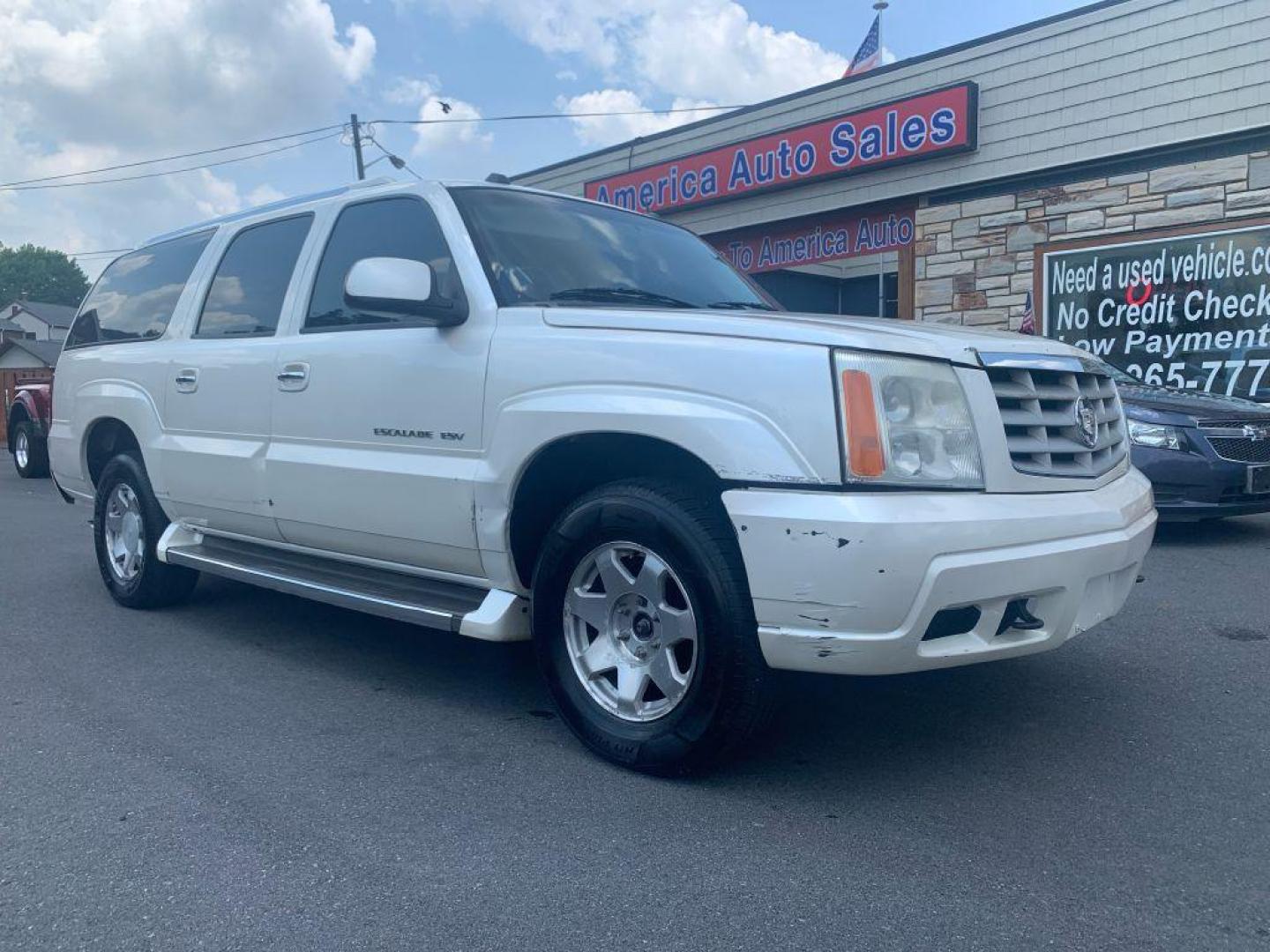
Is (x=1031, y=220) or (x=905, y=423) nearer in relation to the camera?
(x=905, y=423)

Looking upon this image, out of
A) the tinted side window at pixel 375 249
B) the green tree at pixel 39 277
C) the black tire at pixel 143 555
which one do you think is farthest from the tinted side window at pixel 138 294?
the green tree at pixel 39 277

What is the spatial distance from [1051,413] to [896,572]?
0.93 m

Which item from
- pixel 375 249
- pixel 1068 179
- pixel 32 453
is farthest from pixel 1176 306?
pixel 32 453

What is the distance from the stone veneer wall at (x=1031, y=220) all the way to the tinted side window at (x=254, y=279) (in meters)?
9.42

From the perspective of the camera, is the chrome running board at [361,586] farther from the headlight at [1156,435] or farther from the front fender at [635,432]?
the headlight at [1156,435]

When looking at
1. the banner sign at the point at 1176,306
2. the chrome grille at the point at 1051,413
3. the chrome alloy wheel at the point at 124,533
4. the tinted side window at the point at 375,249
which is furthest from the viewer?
the banner sign at the point at 1176,306

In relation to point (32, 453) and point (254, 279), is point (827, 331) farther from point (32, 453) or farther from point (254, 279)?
point (32, 453)

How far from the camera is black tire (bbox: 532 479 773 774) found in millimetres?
3055

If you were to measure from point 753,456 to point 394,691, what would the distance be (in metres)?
1.98

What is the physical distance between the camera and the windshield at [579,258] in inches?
155

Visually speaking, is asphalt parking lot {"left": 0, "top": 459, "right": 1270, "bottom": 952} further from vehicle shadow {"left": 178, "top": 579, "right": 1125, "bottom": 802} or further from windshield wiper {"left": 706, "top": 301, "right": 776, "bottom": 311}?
windshield wiper {"left": 706, "top": 301, "right": 776, "bottom": 311}

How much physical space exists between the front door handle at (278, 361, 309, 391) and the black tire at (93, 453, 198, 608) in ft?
4.68

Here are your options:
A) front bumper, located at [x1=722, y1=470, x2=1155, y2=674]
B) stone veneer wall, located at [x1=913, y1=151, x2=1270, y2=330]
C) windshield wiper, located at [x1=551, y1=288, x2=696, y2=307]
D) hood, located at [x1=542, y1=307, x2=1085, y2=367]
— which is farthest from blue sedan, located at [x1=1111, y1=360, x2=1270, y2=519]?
front bumper, located at [x1=722, y1=470, x2=1155, y2=674]

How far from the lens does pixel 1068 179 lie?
1192cm
